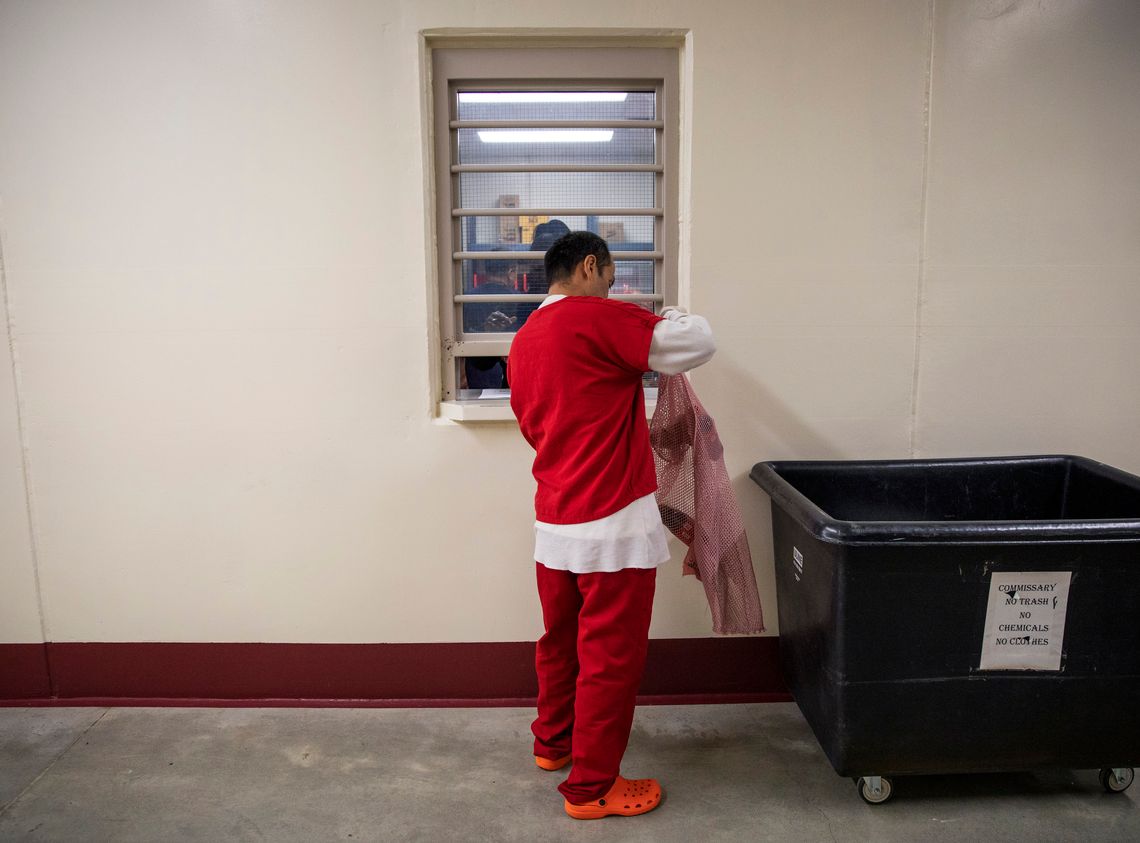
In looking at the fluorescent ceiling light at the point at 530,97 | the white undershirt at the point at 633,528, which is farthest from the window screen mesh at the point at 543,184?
the white undershirt at the point at 633,528

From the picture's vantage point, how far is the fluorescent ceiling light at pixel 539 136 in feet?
8.94

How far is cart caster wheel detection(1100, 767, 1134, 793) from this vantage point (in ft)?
7.29

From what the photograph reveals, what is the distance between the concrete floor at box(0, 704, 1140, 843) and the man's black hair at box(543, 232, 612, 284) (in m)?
1.57

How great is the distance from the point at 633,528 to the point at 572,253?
0.79 metres

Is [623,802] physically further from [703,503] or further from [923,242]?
[923,242]

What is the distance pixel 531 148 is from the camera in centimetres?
273

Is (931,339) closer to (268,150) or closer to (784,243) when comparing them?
(784,243)

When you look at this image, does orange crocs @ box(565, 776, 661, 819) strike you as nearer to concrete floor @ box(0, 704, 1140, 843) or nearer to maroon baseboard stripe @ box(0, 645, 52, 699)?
concrete floor @ box(0, 704, 1140, 843)

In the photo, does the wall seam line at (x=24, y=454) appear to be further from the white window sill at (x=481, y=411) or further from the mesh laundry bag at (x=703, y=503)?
the mesh laundry bag at (x=703, y=503)

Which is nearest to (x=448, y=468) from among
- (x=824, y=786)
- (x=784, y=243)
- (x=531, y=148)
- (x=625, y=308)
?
(x=625, y=308)

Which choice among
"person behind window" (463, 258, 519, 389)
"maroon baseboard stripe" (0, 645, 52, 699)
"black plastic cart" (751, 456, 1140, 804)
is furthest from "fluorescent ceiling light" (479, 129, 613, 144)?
"maroon baseboard stripe" (0, 645, 52, 699)

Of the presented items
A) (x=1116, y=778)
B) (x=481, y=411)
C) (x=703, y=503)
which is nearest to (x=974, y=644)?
(x=1116, y=778)

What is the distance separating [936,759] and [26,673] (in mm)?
3158

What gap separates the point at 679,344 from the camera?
2.06 meters
